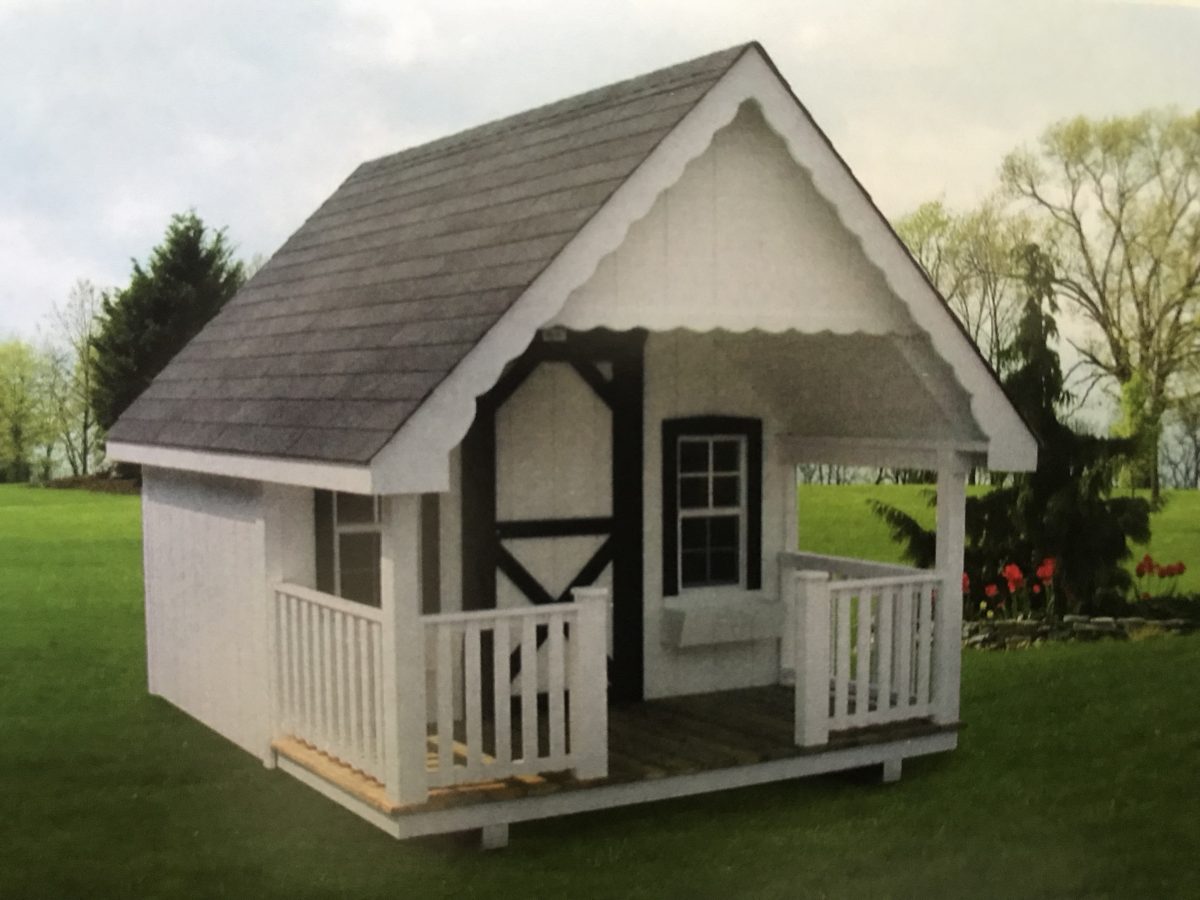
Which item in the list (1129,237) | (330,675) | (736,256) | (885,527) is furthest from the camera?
(885,527)

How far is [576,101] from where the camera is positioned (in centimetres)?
751

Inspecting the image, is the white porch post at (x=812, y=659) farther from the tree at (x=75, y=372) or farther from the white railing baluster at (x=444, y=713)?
the tree at (x=75, y=372)

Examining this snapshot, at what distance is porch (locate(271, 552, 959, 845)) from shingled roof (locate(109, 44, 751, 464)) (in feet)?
3.08

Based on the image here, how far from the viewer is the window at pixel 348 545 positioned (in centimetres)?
745

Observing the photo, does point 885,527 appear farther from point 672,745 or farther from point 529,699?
point 529,699

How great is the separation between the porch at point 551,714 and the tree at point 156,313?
8.54 ft

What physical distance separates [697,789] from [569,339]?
2531mm

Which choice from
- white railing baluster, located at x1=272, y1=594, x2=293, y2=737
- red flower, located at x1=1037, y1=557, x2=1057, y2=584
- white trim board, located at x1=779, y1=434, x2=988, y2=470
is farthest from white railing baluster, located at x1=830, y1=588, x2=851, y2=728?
red flower, located at x1=1037, y1=557, x2=1057, y2=584

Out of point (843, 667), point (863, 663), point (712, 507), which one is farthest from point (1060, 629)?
point (843, 667)

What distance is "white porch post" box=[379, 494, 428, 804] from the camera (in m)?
5.84

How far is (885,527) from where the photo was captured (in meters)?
13.2

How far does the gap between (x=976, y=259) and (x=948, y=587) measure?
14.8ft

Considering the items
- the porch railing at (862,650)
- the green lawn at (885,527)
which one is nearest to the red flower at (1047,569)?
the green lawn at (885,527)

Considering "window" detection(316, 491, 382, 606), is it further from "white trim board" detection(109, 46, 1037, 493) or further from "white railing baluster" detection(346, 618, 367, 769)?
"white railing baluster" detection(346, 618, 367, 769)
